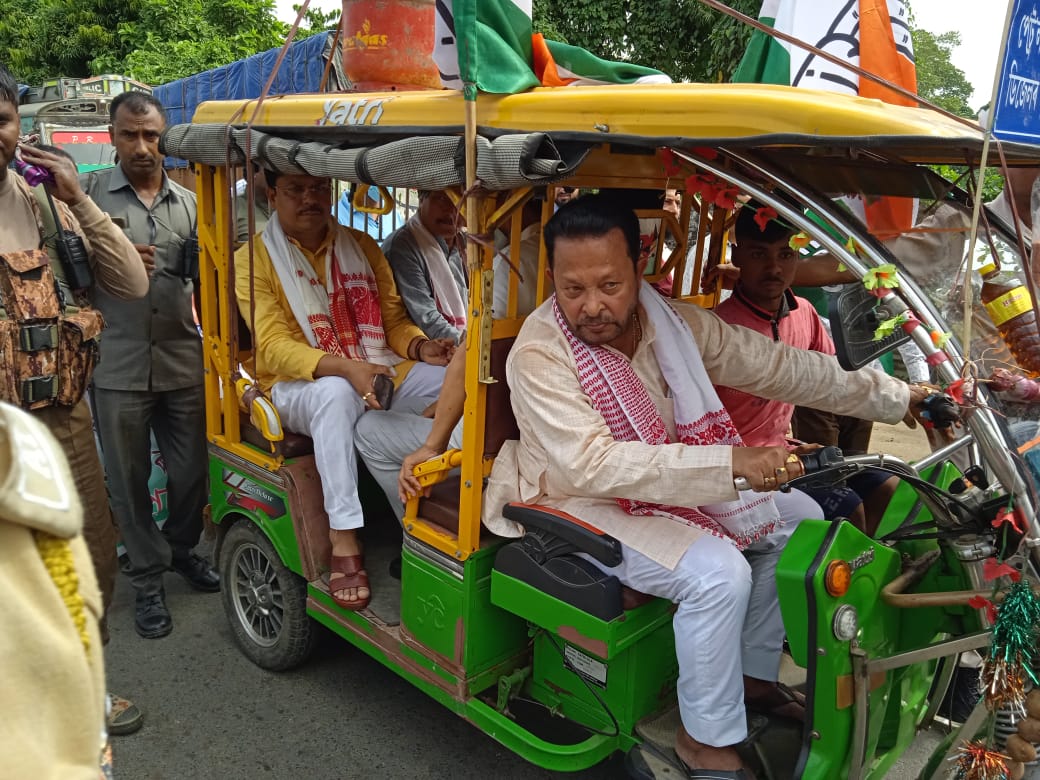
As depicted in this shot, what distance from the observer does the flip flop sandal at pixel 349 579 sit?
3.02 meters

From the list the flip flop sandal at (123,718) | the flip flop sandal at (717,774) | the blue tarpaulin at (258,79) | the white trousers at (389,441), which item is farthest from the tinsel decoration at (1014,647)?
the blue tarpaulin at (258,79)

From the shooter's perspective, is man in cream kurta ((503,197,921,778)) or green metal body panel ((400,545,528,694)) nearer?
man in cream kurta ((503,197,921,778))

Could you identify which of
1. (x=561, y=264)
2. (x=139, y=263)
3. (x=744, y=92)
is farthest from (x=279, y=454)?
(x=744, y=92)

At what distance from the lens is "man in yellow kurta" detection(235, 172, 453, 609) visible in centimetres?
308

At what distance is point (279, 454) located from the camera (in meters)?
3.21

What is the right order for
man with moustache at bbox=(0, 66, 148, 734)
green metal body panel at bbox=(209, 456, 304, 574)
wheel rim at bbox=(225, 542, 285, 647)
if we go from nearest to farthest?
man with moustache at bbox=(0, 66, 148, 734), green metal body panel at bbox=(209, 456, 304, 574), wheel rim at bbox=(225, 542, 285, 647)

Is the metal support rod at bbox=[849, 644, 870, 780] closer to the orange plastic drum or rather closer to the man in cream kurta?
the man in cream kurta

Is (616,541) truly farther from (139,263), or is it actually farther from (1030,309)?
(139,263)

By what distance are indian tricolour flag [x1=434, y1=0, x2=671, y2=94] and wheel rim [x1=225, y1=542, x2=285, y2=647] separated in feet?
6.82

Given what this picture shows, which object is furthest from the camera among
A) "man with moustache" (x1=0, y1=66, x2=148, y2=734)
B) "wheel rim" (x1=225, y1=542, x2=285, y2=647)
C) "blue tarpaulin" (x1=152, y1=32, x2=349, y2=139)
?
"blue tarpaulin" (x1=152, y1=32, x2=349, y2=139)

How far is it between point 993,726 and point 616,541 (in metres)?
0.97

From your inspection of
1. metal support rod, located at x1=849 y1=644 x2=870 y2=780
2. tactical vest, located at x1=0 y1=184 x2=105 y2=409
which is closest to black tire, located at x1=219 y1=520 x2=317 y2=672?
tactical vest, located at x1=0 y1=184 x2=105 y2=409

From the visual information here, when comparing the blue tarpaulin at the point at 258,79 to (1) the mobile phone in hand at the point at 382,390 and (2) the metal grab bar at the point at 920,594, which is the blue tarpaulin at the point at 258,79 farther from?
(2) the metal grab bar at the point at 920,594

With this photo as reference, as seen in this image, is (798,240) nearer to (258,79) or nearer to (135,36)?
(258,79)
